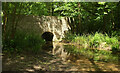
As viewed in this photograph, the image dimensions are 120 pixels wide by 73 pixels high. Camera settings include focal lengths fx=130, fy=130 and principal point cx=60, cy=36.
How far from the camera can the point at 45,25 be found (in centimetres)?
1241

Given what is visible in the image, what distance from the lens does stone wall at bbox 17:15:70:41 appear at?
38.6 ft

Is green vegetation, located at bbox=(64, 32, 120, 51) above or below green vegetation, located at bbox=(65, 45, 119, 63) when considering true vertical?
above

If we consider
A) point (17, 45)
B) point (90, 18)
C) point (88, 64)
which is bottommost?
point (88, 64)

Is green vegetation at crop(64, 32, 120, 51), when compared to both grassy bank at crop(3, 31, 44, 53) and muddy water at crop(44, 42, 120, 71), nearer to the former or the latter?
muddy water at crop(44, 42, 120, 71)

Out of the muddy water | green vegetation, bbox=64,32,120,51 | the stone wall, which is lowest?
the muddy water

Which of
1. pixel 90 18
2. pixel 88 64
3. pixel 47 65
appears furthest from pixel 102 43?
pixel 47 65

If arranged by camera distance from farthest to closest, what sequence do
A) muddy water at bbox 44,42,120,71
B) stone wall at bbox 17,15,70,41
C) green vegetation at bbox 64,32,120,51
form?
stone wall at bbox 17,15,70,41, green vegetation at bbox 64,32,120,51, muddy water at bbox 44,42,120,71

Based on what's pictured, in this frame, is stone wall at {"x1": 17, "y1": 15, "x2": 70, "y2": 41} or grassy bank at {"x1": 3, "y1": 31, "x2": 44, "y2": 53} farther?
stone wall at {"x1": 17, "y1": 15, "x2": 70, "y2": 41}

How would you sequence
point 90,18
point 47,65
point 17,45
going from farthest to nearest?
point 90,18, point 17,45, point 47,65

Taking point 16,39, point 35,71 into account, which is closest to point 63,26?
point 16,39

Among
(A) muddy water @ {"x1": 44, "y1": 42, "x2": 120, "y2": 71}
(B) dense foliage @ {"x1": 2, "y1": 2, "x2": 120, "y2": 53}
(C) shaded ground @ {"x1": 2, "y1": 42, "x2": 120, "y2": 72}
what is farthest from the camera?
(B) dense foliage @ {"x1": 2, "y1": 2, "x2": 120, "y2": 53}

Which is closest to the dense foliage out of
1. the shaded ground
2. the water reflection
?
the water reflection

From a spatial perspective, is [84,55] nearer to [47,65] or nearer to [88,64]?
[88,64]

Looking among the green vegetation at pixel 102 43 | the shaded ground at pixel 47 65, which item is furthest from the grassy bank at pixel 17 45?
the green vegetation at pixel 102 43
